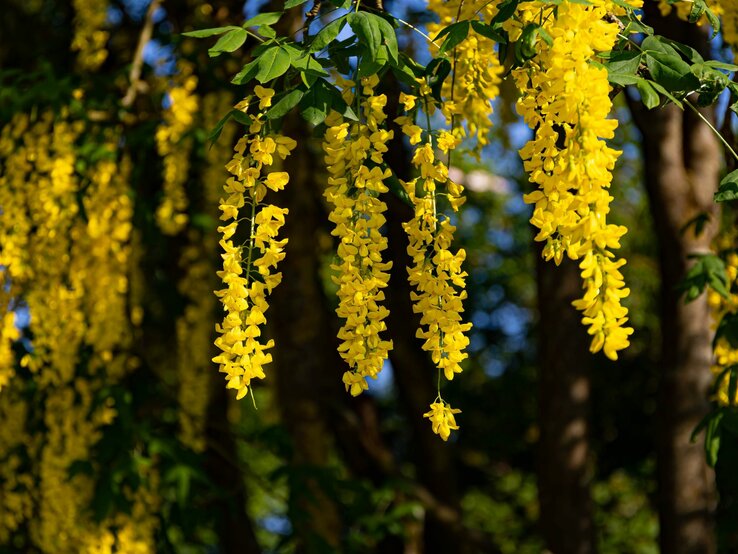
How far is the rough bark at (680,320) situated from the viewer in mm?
3623

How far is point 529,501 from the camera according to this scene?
7.28 m

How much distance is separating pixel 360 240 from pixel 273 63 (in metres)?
0.35

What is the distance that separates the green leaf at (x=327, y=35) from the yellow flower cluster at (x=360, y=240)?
145 mm

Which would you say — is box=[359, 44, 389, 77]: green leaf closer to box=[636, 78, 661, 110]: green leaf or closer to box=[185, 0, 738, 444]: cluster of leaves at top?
box=[185, 0, 738, 444]: cluster of leaves at top

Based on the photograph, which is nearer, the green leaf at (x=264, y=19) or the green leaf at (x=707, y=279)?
the green leaf at (x=264, y=19)

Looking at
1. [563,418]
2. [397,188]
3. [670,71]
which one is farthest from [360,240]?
[563,418]

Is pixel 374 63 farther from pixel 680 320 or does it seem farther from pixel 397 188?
pixel 680 320

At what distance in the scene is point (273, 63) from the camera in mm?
1793

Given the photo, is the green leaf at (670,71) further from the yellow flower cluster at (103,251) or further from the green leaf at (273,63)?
the yellow flower cluster at (103,251)

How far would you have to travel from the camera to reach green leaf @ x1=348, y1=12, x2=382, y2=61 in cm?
176

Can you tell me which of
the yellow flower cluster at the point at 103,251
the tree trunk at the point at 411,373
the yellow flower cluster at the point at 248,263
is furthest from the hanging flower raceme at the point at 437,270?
the tree trunk at the point at 411,373

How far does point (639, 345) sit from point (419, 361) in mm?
2566

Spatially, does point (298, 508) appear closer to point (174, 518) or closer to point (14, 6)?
point (174, 518)

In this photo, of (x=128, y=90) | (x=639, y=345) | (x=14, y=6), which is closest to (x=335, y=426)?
(x=128, y=90)
